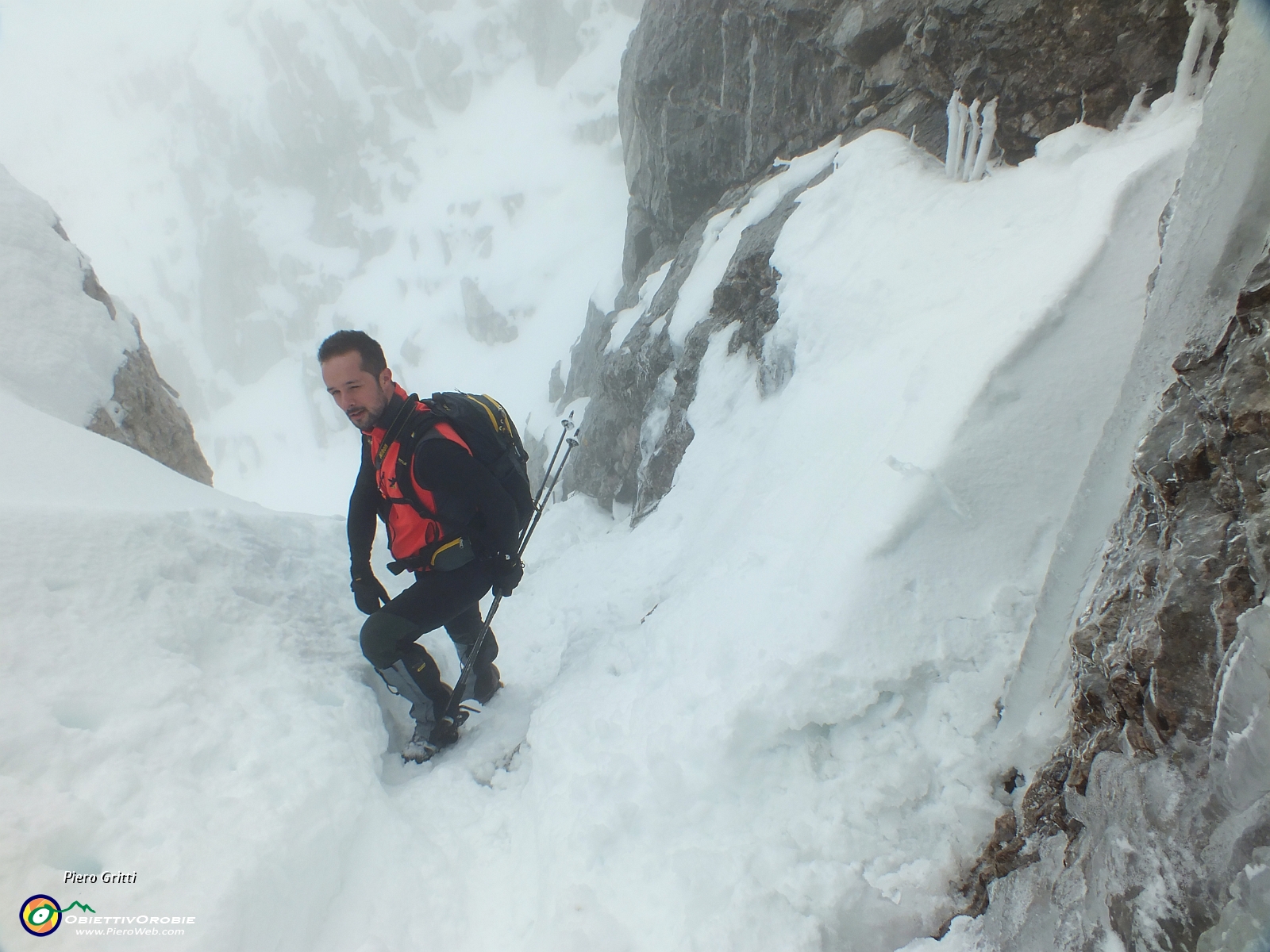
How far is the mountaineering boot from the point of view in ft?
11.1

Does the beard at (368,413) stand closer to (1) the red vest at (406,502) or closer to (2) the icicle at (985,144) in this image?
(1) the red vest at (406,502)

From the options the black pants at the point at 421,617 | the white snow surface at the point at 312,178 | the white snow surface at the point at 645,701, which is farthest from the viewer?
the white snow surface at the point at 312,178

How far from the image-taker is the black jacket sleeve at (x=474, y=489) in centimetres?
311

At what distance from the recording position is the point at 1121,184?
370cm

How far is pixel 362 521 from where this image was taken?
359 centimetres

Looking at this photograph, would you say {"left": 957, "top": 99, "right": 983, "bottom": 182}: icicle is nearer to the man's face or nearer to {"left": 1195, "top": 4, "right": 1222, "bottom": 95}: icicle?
{"left": 1195, "top": 4, "right": 1222, "bottom": 95}: icicle

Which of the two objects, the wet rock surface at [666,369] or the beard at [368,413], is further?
the wet rock surface at [666,369]

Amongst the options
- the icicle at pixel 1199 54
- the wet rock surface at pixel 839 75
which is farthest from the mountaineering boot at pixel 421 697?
the wet rock surface at pixel 839 75

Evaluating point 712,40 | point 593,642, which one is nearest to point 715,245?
point 712,40

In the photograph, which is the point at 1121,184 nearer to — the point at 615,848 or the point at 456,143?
the point at 615,848

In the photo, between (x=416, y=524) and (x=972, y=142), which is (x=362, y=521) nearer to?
(x=416, y=524)

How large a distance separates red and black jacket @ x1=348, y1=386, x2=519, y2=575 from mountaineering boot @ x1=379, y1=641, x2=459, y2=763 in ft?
1.69

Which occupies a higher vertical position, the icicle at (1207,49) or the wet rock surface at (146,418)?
the icicle at (1207,49)

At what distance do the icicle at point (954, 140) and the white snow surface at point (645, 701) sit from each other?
1.75 meters
